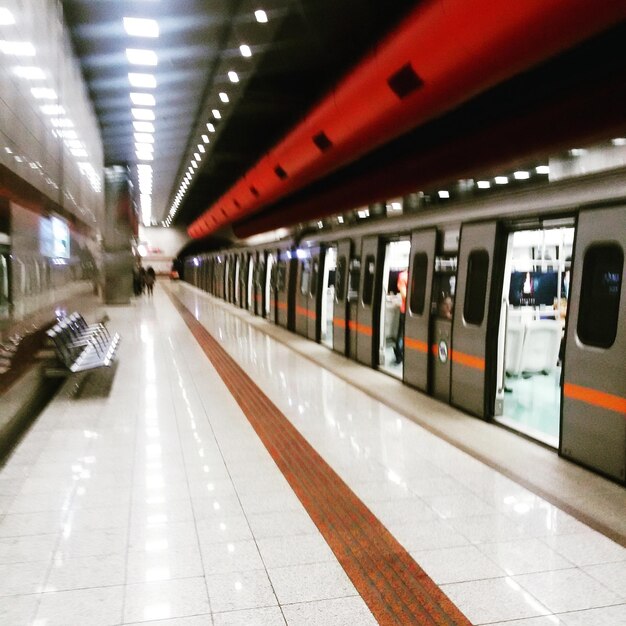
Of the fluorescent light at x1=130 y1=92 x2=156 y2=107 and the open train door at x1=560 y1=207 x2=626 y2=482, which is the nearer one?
the open train door at x1=560 y1=207 x2=626 y2=482

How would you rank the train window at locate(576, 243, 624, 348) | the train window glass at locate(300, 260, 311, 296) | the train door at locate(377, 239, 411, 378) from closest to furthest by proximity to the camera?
1. the train window at locate(576, 243, 624, 348)
2. the train door at locate(377, 239, 411, 378)
3. the train window glass at locate(300, 260, 311, 296)

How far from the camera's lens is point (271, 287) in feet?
47.0

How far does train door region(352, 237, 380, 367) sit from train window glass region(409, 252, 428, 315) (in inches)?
45.6

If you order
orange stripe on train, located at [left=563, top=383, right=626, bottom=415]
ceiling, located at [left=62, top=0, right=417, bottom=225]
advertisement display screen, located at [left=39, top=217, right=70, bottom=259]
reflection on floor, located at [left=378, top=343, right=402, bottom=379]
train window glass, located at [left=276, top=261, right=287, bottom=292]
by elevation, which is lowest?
reflection on floor, located at [left=378, top=343, right=402, bottom=379]

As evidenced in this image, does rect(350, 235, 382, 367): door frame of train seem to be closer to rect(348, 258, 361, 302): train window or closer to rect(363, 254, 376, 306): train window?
rect(363, 254, 376, 306): train window

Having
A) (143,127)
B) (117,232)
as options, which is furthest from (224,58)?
(117,232)

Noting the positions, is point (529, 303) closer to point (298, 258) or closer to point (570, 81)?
point (570, 81)

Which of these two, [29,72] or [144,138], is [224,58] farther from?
[144,138]

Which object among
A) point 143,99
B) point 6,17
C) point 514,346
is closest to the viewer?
point 6,17

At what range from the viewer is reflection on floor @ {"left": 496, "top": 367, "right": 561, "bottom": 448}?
5277 mm

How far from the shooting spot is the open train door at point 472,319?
5547mm

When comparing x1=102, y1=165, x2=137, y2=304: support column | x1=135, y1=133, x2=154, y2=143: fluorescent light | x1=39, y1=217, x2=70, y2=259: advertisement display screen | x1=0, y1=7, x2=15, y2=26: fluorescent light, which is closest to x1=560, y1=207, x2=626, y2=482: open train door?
x1=0, y1=7, x2=15, y2=26: fluorescent light

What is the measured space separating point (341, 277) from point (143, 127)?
6.45 meters

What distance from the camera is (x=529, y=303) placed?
8.45 meters
